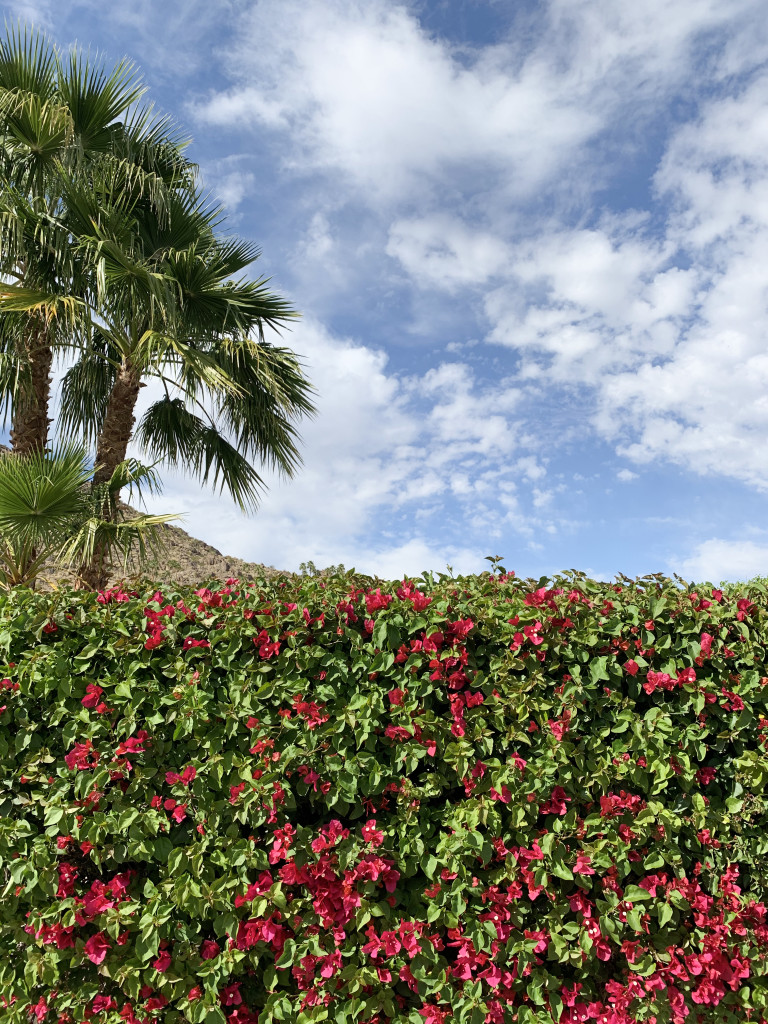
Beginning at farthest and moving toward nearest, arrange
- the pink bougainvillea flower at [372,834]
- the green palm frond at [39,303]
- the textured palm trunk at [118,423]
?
the textured palm trunk at [118,423]
the green palm frond at [39,303]
the pink bougainvillea flower at [372,834]

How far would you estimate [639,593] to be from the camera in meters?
3.51

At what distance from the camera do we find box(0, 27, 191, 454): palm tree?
28.0ft

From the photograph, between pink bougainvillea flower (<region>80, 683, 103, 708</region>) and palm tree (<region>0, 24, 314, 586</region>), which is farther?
palm tree (<region>0, 24, 314, 586</region>)

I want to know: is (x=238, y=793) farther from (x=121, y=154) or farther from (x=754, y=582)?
(x=121, y=154)

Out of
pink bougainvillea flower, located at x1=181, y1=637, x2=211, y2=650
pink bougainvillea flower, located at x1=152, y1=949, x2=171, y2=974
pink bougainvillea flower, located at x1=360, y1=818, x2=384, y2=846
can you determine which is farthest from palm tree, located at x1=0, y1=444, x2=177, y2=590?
pink bougainvillea flower, located at x1=360, y1=818, x2=384, y2=846

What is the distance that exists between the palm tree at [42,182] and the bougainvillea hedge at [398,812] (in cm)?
618

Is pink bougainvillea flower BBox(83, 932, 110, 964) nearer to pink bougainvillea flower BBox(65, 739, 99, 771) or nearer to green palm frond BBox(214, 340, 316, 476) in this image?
pink bougainvillea flower BBox(65, 739, 99, 771)

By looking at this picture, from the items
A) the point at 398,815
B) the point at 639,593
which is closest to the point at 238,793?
the point at 398,815

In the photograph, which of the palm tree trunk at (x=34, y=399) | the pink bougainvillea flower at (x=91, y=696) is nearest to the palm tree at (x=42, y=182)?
the palm tree trunk at (x=34, y=399)

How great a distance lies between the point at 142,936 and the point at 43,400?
25.2ft

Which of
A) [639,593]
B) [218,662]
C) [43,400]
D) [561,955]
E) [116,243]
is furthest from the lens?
[43,400]

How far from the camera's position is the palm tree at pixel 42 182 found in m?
8.53

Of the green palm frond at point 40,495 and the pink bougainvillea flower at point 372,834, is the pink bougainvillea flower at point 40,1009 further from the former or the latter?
the green palm frond at point 40,495

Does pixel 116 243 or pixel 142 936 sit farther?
pixel 116 243
